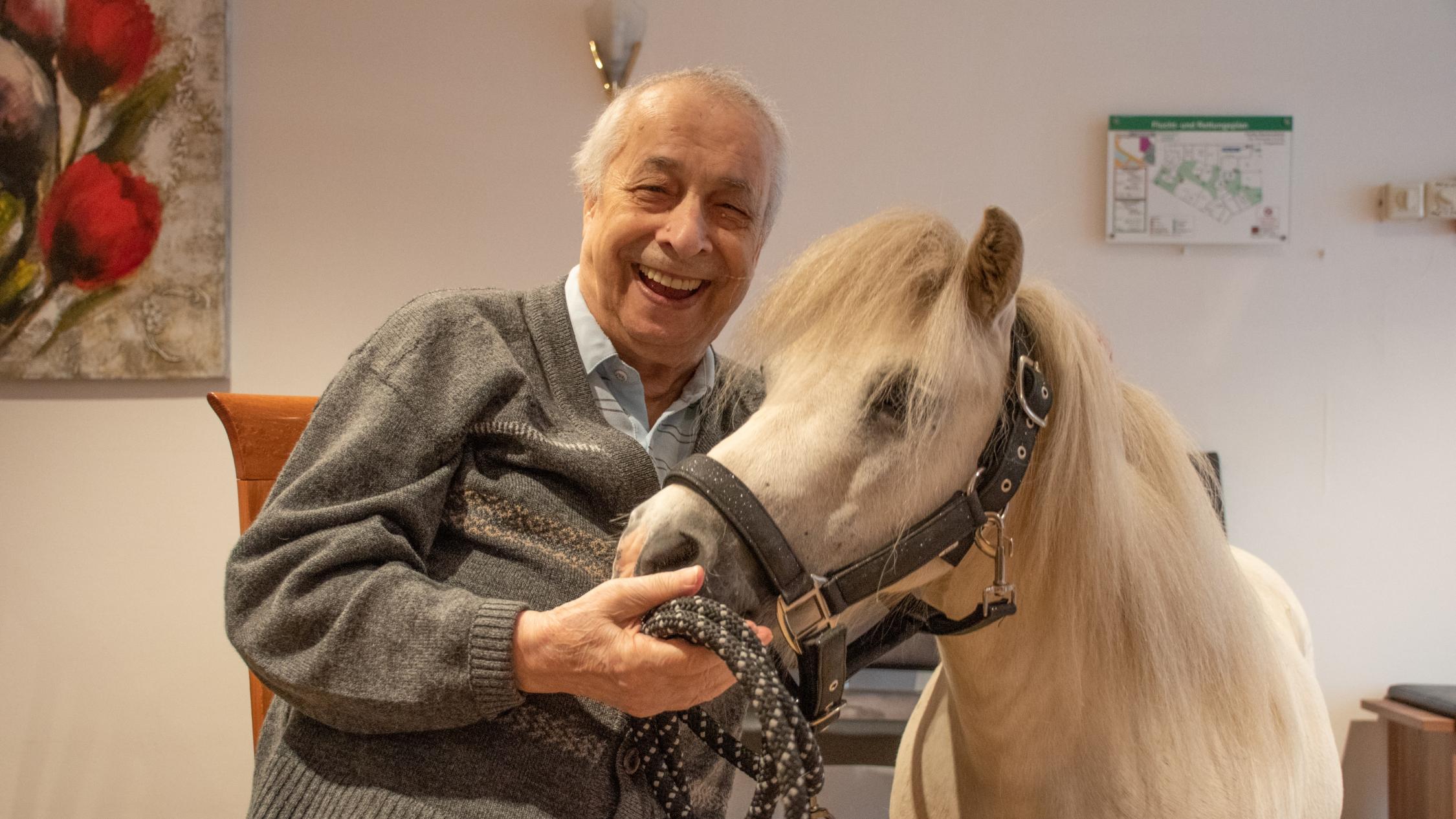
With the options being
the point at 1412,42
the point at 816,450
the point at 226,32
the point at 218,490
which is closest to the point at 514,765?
the point at 816,450

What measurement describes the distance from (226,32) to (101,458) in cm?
122

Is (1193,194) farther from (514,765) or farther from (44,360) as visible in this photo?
(44,360)

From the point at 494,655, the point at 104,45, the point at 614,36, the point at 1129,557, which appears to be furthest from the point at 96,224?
the point at 1129,557

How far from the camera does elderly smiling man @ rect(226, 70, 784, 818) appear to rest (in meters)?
0.79

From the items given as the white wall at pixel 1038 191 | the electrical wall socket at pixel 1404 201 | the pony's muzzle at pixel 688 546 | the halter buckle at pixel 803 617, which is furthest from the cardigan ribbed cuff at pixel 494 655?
the electrical wall socket at pixel 1404 201

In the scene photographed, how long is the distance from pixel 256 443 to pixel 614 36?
5.28 ft

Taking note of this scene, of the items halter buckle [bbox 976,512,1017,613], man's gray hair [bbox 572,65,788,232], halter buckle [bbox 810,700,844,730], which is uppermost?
man's gray hair [bbox 572,65,788,232]

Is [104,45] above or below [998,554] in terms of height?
above

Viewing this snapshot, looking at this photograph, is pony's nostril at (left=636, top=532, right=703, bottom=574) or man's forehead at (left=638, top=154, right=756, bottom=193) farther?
man's forehead at (left=638, top=154, right=756, bottom=193)

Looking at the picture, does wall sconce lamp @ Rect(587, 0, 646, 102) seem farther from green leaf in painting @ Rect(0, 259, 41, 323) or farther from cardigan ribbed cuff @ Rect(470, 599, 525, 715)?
cardigan ribbed cuff @ Rect(470, 599, 525, 715)

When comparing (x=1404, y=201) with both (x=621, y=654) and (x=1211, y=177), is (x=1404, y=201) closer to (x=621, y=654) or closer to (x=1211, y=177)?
(x=1211, y=177)

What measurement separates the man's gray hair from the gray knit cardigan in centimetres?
25

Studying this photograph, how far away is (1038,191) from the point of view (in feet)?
8.83

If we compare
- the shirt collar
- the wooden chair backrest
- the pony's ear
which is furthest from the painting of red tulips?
the pony's ear
